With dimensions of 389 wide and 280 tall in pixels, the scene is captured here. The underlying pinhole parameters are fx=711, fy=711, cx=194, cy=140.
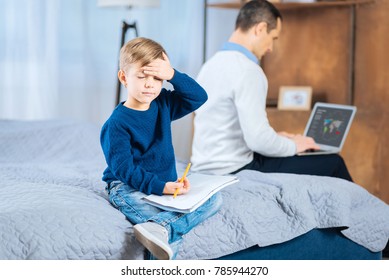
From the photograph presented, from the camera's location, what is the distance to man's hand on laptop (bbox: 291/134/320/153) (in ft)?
8.17

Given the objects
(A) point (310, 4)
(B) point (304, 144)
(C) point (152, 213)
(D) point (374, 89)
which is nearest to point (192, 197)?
(C) point (152, 213)

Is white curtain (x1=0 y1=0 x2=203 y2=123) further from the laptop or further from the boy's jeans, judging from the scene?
the boy's jeans

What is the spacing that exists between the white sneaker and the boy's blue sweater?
0.35ft

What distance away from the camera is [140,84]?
1.65m

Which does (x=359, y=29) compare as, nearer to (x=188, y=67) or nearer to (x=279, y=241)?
(x=188, y=67)

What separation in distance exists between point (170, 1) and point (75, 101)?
773 millimetres

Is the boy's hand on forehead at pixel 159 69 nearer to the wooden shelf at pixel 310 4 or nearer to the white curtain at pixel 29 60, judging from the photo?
the wooden shelf at pixel 310 4

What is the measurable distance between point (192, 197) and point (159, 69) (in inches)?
12.2

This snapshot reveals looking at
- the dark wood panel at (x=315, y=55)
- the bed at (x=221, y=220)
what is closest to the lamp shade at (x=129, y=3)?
the dark wood panel at (x=315, y=55)

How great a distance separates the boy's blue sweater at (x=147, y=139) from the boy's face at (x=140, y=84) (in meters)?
0.04

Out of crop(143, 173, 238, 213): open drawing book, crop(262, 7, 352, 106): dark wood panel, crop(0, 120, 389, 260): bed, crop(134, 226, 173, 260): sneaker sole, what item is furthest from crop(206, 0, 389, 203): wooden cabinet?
crop(134, 226, 173, 260): sneaker sole

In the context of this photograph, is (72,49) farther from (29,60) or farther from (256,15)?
(256,15)

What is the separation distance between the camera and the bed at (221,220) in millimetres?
1541
